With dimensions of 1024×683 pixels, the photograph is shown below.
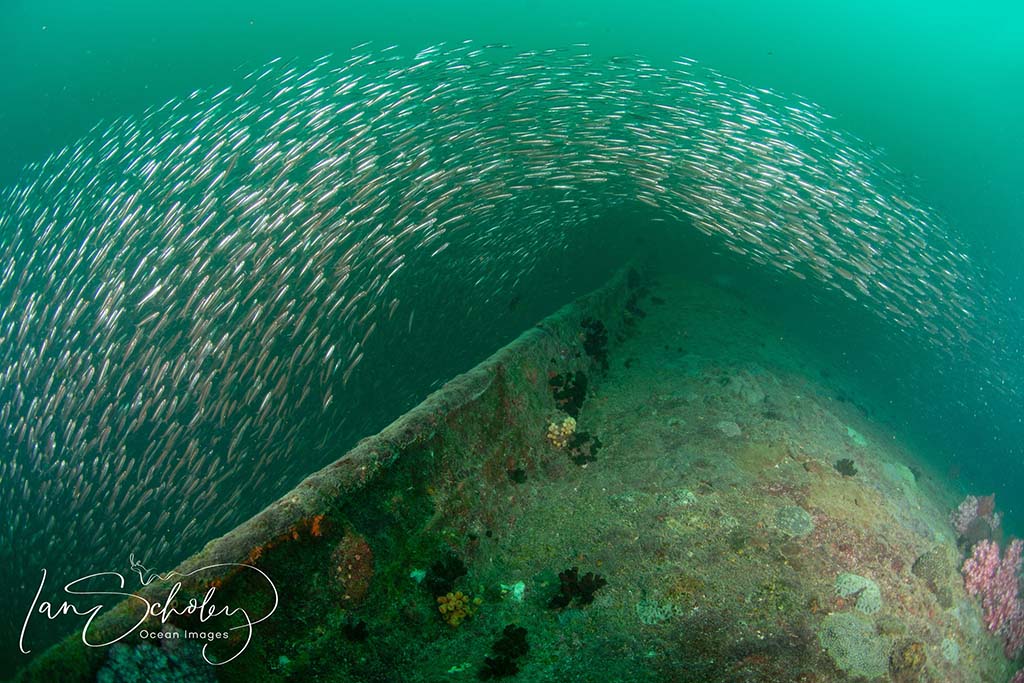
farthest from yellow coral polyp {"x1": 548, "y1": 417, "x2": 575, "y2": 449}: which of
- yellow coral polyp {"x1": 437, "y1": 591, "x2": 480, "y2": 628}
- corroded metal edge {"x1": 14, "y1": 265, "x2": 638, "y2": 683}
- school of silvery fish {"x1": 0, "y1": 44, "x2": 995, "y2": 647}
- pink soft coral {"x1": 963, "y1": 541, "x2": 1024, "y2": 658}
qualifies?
pink soft coral {"x1": 963, "y1": 541, "x2": 1024, "y2": 658}

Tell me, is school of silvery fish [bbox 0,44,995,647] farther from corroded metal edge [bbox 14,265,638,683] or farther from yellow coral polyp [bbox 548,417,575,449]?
yellow coral polyp [bbox 548,417,575,449]

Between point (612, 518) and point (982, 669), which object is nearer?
point (612, 518)

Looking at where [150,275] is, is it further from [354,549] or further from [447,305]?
[354,549]

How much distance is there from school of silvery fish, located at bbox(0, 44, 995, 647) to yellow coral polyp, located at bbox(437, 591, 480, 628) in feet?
A: 19.9

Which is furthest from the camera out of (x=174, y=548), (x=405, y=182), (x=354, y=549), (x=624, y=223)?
(x=624, y=223)

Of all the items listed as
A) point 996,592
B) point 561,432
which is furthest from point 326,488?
point 996,592

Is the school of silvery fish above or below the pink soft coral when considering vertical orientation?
above

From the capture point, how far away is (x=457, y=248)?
582 inches

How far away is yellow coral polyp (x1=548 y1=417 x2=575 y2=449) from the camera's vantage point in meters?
7.68

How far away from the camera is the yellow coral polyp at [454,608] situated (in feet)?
17.2

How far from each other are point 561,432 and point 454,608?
3165 mm

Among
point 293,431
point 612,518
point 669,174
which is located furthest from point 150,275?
point 669,174

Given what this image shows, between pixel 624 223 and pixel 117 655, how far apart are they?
1737 cm

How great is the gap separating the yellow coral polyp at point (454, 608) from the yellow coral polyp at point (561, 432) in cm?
280
